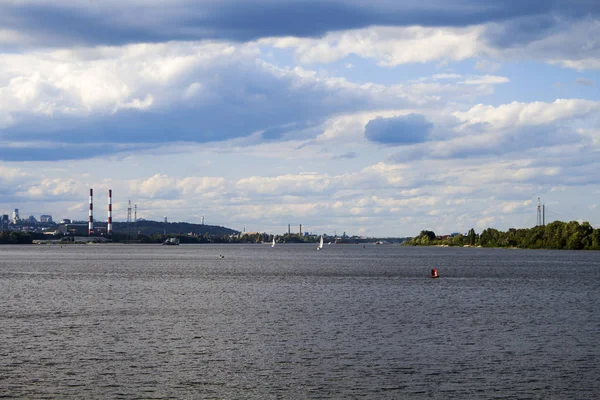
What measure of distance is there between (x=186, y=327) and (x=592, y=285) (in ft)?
251

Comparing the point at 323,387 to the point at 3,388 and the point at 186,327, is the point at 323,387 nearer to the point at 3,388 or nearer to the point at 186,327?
the point at 3,388

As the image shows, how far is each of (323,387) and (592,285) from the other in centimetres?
9070

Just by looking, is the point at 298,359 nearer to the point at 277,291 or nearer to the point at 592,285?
the point at 277,291

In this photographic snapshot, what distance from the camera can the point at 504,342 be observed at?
5712cm

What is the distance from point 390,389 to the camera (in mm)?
40656

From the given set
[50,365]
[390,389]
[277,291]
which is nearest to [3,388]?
[50,365]

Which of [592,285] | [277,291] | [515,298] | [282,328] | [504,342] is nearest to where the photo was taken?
[504,342]

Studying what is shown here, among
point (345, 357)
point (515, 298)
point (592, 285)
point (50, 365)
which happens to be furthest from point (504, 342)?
point (592, 285)

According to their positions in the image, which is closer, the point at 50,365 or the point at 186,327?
the point at 50,365

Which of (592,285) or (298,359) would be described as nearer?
(298,359)

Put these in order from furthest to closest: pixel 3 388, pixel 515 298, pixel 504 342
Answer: pixel 515 298 < pixel 504 342 < pixel 3 388

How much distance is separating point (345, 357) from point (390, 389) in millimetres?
9499

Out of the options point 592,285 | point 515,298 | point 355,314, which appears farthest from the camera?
point 592,285

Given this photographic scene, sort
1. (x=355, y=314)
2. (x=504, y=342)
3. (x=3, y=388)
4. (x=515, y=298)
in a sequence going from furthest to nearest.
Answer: (x=515, y=298) → (x=355, y=314) → (x=504, y=342) → (x=3, y=388)
